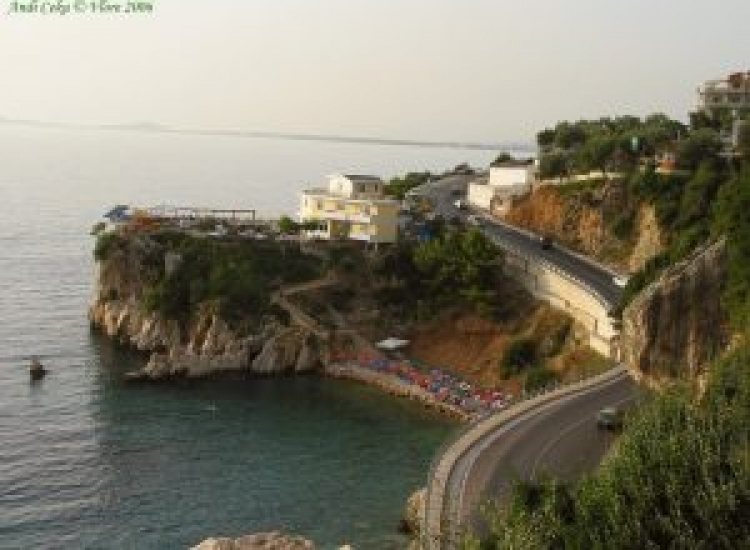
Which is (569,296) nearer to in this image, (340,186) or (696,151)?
(696,151)

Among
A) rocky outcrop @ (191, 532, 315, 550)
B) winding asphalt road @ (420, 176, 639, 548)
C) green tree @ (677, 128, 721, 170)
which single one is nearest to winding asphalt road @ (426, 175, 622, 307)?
green tree @ (677, 128, 721, 170)

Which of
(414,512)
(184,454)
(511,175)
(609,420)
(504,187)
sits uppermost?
(511,175)

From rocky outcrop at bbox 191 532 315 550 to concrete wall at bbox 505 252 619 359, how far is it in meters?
31.0

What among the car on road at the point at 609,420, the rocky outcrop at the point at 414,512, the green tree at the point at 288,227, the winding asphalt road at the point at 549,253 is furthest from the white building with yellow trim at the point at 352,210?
the rocky outcrop at the point at 414,512

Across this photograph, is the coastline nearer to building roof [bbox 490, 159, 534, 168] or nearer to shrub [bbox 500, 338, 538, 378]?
shrub [bbox 500, 338, 538, 378]

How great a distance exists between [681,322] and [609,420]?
646 centimetres

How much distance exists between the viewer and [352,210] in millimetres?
89938

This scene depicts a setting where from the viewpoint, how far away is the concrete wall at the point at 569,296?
66812 mm

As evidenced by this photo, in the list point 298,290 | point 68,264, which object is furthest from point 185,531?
point 68,264

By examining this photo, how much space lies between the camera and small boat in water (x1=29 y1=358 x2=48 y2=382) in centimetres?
6988

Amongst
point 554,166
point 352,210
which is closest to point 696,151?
point 554,166

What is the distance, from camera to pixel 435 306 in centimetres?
8106

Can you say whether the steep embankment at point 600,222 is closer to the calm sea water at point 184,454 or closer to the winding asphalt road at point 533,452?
the calm sea water at point 184,454

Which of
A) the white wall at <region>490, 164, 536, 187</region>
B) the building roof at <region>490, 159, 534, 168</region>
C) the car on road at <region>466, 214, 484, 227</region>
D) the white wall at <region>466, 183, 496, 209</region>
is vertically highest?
the building roof at <region>490, 159, 534, 168</region>
